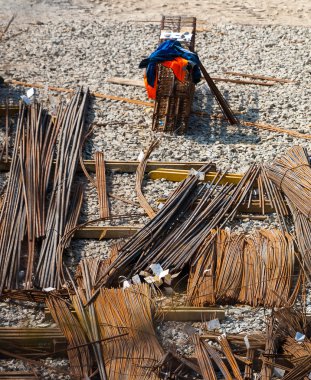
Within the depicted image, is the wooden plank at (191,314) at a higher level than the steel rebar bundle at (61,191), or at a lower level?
lower

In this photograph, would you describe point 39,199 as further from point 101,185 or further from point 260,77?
point 260,77

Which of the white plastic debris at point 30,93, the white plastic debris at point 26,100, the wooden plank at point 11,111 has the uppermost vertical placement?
the white plastic debris at point 30,93

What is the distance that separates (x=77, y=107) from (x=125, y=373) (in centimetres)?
439

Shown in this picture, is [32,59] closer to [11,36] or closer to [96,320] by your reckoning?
[11,36]

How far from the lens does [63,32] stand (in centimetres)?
1188

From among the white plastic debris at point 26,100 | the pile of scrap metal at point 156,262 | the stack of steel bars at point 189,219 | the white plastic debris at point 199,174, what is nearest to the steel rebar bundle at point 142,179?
the pile of scrap metal at point 156,262

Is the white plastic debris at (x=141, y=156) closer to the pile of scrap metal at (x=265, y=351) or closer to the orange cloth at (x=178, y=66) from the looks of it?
the orange cloth at (x=178, y=66)

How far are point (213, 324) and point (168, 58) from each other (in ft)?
12.1

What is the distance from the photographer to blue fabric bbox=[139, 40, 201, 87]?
9.20m

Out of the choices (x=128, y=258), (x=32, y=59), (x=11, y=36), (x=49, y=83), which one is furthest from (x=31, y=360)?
(x=11, y=36)

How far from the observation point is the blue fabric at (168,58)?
9203 millimetres

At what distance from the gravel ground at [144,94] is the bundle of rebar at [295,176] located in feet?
1.34

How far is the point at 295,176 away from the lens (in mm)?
8312

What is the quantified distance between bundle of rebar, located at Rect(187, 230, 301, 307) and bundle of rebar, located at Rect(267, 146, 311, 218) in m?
0.50
